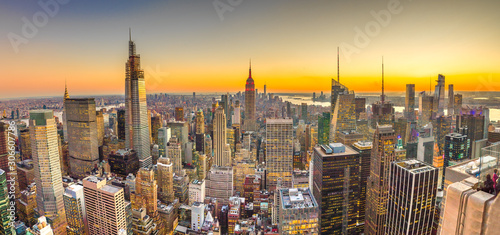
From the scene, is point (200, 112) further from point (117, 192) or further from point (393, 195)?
point (393, 195)

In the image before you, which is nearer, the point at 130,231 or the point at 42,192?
the point at 130,231

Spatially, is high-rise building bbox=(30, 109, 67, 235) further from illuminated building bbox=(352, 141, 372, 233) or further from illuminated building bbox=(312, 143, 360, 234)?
illuminated building bbox=(352, 141, 372, 233)

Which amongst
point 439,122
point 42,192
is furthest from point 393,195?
point 42,192

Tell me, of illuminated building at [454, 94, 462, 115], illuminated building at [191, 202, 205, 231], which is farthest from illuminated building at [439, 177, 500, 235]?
illuminated building at [191, 202, 205, 231]

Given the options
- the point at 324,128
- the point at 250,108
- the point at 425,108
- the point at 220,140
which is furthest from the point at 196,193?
the point at 425,108

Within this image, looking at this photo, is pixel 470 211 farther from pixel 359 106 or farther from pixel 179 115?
pixel 179 115

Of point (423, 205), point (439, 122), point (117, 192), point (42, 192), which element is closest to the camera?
point (423, 205)
